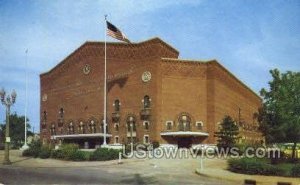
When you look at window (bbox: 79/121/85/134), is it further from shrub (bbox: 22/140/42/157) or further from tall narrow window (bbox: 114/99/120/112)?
shrub (bbox: 22/140/42/157)

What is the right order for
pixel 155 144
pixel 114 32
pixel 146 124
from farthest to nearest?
pixel 146 124 → pixel 155 144 → pixel 114 32

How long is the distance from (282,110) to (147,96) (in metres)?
28.3

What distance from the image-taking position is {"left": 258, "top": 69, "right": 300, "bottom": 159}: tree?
35.4 metres

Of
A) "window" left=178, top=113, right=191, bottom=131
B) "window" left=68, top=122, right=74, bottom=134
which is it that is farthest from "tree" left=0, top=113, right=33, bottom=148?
"window" left=178, top=113, right=191, bottom=131

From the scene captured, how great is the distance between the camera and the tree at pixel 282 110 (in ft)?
116

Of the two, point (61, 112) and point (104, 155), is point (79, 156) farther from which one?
point (61, 112)

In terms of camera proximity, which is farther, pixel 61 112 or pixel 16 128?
pixel 16 128

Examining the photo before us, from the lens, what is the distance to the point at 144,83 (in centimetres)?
6162

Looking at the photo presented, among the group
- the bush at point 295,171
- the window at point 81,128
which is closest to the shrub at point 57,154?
the bush at point 295,171

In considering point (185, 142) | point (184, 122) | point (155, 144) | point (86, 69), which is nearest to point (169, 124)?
point (184, 122)

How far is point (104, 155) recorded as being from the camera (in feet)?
130

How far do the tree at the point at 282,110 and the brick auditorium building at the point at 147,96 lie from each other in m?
22.2

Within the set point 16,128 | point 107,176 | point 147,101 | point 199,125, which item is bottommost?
point 107,176

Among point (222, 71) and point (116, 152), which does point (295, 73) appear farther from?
point (222, 71)
